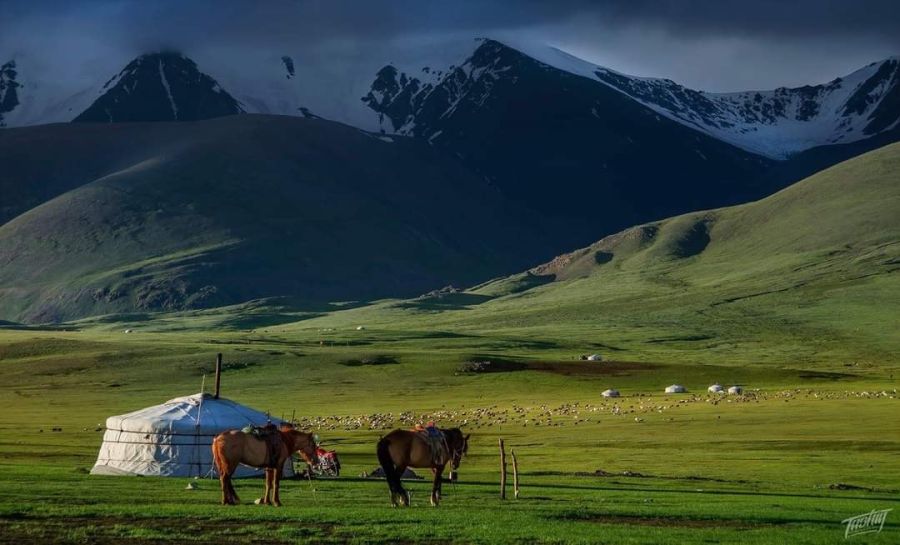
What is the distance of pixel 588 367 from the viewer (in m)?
150

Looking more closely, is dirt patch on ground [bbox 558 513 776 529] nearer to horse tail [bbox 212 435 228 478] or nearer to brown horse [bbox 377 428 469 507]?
brown horse [bbox 377 428 469 507]

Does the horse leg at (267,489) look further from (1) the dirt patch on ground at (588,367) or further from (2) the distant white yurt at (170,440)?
(1) the dirt patch on ground at (588,367)

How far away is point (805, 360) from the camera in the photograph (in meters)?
180

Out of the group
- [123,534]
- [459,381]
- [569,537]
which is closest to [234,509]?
[123,534]

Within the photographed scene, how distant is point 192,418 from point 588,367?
98577mm

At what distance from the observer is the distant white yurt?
5481 centimetres

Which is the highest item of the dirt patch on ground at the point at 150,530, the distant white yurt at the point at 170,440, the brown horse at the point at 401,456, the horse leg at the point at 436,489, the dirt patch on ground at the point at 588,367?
the dirt patch on ground at the point at 588,367

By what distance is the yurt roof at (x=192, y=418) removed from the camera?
5491 centimetres

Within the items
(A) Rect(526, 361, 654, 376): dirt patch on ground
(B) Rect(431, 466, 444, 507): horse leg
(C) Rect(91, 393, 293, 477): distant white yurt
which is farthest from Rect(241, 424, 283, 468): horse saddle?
(A) Rect(526, 361, 654, 376): dirt patch on ground

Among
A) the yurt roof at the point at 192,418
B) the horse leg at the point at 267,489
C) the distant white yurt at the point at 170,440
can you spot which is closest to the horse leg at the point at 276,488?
the horse leg at the point at 267,489

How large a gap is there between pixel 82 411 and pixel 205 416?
2459 inches

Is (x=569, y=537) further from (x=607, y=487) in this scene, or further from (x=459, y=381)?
(x=459, y=381)

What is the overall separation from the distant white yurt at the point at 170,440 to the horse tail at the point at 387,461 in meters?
17.9

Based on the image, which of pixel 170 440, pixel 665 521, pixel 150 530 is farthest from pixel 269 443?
pixel 170 440
